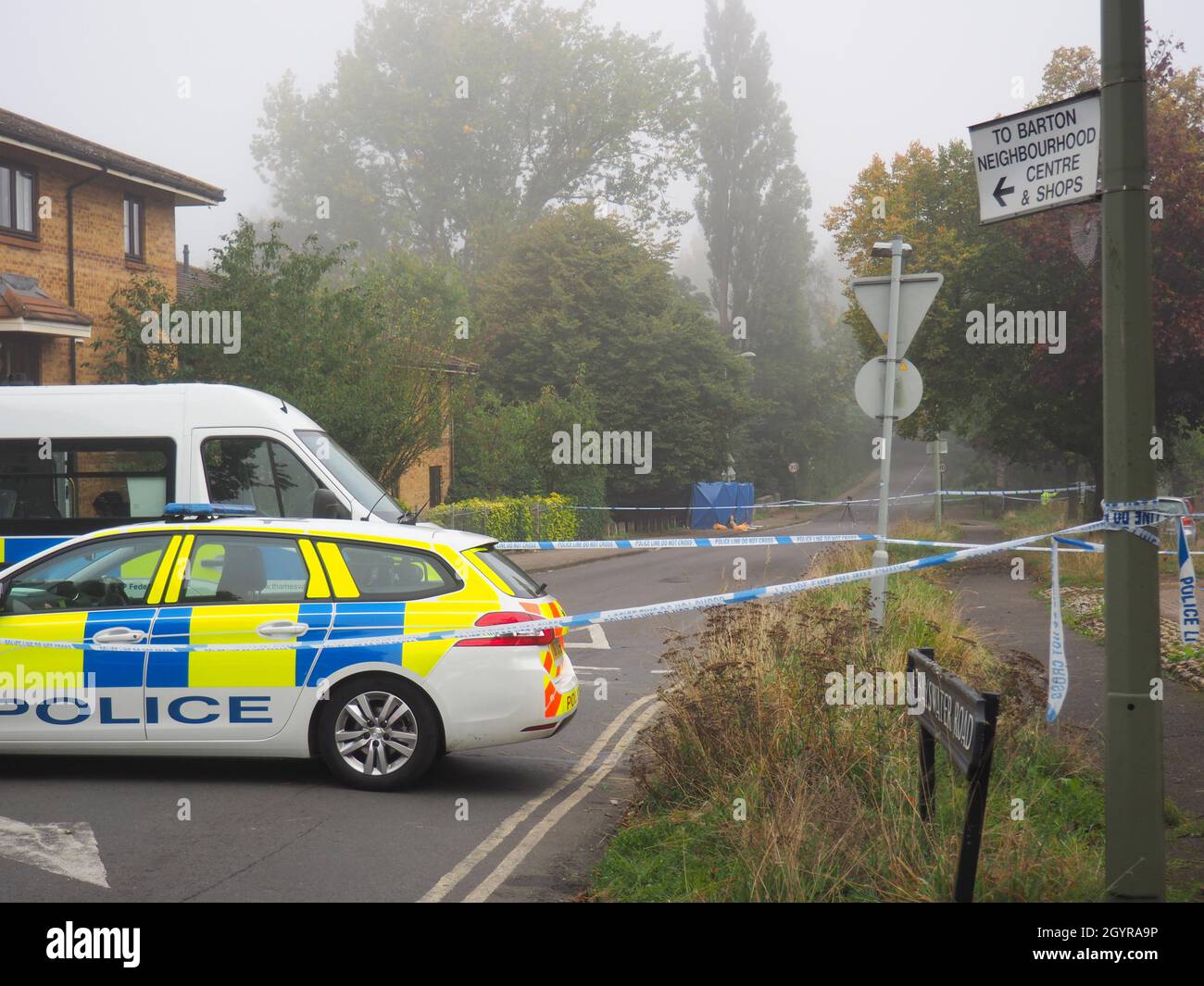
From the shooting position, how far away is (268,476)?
39.1ft

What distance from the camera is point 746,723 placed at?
6.93m

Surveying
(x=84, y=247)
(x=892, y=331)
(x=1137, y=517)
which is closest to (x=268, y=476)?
(x=892, y=331)

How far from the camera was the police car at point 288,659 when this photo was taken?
24.2ft

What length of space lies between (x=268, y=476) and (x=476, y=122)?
2020 inches

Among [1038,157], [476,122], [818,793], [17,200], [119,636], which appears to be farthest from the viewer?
[476,122]

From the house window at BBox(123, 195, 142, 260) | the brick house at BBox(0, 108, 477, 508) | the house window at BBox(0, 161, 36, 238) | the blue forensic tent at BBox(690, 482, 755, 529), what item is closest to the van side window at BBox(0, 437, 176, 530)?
the brick house at BBox(0, 108, 477, 508)

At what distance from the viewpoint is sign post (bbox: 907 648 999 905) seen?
4.34 meters

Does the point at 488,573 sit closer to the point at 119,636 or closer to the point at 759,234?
the point at 119,636

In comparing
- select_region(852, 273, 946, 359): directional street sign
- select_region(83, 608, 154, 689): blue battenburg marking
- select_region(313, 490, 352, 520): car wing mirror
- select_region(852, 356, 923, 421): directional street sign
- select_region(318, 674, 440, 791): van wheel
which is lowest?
select_region(318, 674, 440, 791): van wheel

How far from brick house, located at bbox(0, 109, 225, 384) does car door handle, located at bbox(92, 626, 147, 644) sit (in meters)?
14.7

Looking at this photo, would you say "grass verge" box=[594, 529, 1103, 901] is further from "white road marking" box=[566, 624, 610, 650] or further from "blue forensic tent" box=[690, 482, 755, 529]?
"blue forensic tent" box=[690, 482, 755, 529]

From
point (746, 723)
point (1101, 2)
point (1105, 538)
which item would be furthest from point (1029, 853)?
point (1101, 2)

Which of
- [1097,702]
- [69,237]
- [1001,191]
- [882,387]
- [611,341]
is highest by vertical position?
[611,341]

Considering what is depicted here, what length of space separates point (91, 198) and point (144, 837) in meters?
20.1
